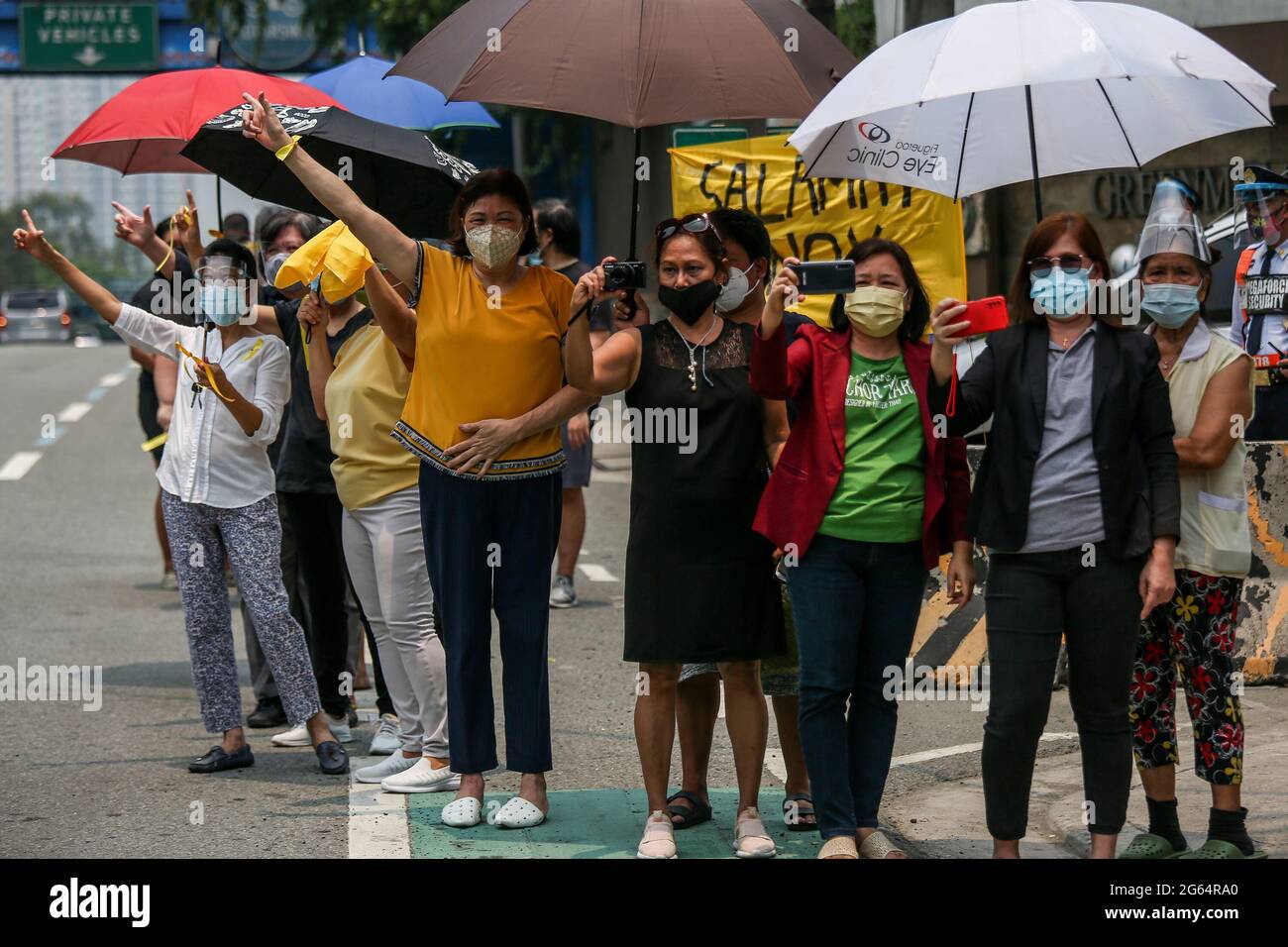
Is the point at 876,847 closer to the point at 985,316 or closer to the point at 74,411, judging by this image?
the point at 985,316

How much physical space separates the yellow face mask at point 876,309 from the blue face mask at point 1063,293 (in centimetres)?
40

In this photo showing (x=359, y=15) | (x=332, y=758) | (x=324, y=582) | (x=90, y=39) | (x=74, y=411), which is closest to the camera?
(x=332, y=758)

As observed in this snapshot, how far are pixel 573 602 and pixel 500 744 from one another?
11.0 ft

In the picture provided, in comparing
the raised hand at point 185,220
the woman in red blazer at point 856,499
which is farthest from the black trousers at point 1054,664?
the raised hand at point 185,220

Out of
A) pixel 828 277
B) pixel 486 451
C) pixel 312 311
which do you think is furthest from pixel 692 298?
pixel 312 311

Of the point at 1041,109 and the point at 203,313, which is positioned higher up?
the point at 1041,109

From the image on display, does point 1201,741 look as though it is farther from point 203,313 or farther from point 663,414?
point 203,313

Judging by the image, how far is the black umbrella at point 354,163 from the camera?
5918 millimetres

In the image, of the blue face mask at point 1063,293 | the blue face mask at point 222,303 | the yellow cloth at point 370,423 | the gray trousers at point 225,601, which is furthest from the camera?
the gray trousers at point 225,601

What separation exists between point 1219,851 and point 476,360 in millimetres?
2624

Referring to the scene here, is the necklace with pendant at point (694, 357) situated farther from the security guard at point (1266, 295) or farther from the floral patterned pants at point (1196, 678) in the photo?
the security guard at point (1266, 295)

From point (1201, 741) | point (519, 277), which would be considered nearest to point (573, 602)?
point (519, 277)

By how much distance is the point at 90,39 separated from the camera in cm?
3584
